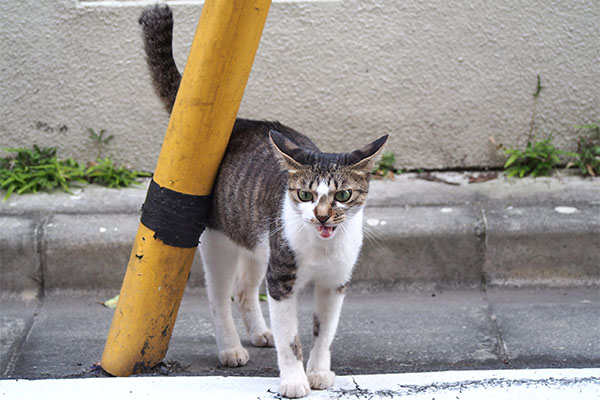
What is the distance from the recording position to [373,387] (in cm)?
289

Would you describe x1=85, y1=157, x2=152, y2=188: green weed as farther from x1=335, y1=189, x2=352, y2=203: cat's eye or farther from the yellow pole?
x1=335, y1=189, x2=352, y2=203: cat's eye

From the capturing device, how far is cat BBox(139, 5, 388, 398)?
2857mm

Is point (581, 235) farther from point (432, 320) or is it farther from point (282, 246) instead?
point (282, 246)

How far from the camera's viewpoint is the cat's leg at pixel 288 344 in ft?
9.62

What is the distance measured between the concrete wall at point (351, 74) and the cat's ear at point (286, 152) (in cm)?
206

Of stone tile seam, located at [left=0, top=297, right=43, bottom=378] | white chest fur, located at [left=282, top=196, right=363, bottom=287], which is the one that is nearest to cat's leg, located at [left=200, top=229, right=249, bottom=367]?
white chest fur, located at [left=282, top=196, right=363, bottom=287]

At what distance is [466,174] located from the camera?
500 centimetres

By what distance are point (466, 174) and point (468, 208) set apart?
612 mm

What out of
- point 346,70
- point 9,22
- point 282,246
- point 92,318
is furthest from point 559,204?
point 9,22

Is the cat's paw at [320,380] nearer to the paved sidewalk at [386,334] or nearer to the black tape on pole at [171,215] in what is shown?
the paved sidewalk at [386,334]

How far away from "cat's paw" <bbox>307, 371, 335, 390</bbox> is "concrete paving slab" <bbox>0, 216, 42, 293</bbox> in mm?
1982

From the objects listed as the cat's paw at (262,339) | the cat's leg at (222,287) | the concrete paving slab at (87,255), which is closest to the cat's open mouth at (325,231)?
the cat's leg at (222,287)

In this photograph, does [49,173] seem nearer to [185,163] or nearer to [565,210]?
[185,163]

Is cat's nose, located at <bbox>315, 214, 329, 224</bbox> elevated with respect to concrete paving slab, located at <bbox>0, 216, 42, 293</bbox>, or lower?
elevated
